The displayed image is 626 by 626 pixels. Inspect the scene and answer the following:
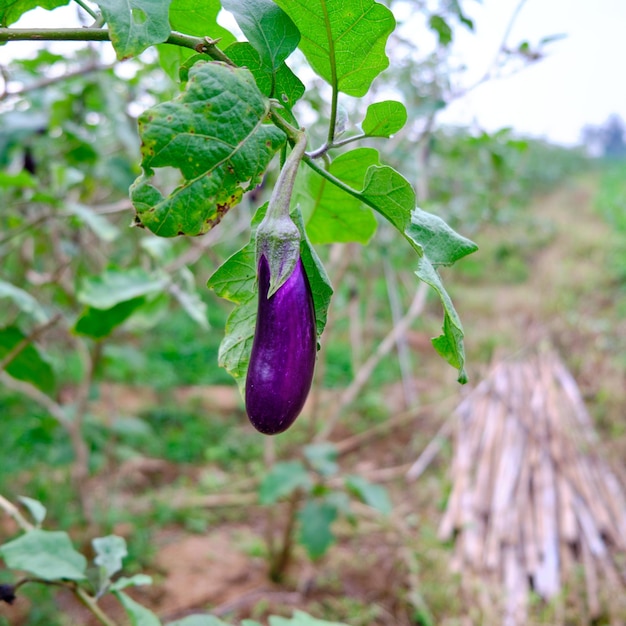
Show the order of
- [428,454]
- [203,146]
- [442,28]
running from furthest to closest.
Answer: [428,454], [442,28], [203,146]

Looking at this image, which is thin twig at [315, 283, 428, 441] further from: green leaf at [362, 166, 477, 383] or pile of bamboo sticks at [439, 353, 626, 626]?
green leaf at [362, 166, 477, 383]

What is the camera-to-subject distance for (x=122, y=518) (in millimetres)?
1854

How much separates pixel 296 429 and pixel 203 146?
9.15 ft

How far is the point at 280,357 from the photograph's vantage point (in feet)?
1.00

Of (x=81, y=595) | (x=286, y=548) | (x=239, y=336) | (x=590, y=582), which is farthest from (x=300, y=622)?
(x=590, y=582)

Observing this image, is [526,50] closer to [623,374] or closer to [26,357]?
[26,357]

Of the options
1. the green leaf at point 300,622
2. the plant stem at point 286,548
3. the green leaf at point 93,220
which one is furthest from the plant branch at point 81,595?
the plant stem at point 286,548

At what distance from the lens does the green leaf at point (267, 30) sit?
0.30 m

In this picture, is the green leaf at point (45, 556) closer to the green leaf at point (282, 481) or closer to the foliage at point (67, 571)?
the foliage at point (67, 571)

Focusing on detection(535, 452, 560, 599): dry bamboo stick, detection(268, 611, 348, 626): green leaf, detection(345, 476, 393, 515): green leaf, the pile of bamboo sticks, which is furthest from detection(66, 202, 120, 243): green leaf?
detection(535, 452, 560, 599): dry bamboo stick

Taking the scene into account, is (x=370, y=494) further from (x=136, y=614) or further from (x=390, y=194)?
(x=390, y=194)

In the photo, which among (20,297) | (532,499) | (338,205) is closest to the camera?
(338,205)

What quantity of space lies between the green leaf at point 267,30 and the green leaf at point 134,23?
1.4 inches

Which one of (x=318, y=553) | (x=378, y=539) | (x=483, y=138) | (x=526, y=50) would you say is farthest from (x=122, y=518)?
(x=526, y=50)
